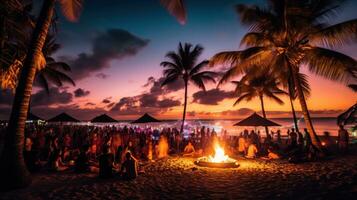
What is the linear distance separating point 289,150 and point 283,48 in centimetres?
592

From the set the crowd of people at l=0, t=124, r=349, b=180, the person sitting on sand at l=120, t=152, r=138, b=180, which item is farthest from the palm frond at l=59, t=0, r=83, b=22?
the person sitting on sand at l=120, t=152, r=138, b=180

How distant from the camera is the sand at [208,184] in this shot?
22.6ft

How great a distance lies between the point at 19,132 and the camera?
24.5 feet

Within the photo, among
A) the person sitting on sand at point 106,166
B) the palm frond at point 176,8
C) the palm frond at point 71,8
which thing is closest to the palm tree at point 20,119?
the palm frond at point 71,8

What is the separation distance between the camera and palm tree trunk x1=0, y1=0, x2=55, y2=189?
23.4 ft

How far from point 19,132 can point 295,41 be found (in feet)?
44.7

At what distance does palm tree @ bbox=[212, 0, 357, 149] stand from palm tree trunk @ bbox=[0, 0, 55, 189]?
9932mm

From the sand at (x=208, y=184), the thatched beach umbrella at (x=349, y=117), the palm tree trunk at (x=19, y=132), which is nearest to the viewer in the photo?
the sand at (x=208, y=184)

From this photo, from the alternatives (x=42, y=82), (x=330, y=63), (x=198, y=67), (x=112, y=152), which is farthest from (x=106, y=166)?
(x=42, y=82)

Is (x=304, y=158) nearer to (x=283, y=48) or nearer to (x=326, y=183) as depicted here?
(x=326, y=183)

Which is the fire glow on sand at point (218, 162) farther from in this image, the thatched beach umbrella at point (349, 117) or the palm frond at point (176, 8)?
the thatched beach umbrella at point (349, 117)

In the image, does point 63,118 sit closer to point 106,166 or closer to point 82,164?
point 82,164

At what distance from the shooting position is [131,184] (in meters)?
8.24

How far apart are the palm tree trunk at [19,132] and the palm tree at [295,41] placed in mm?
9932
